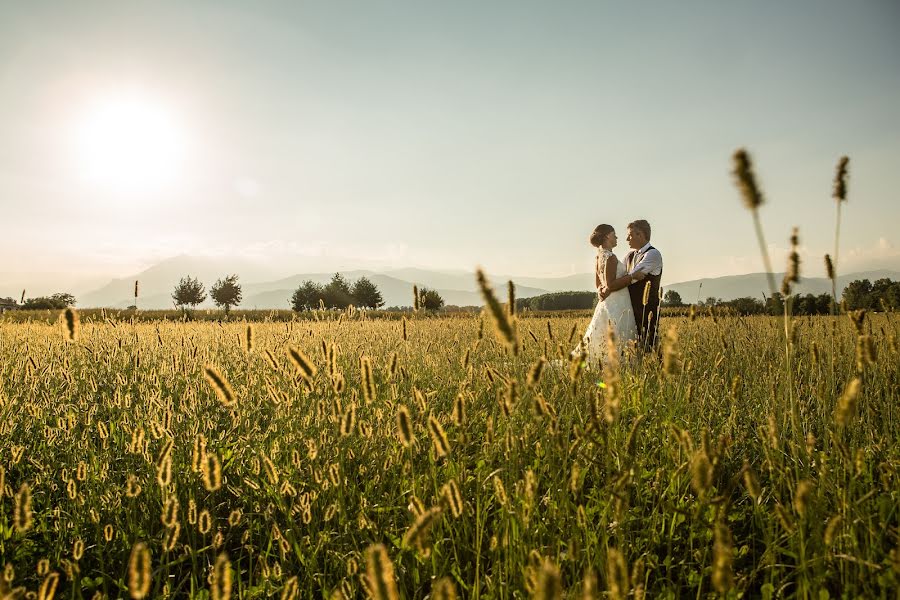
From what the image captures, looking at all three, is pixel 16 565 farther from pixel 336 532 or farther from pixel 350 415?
pixel 350 415

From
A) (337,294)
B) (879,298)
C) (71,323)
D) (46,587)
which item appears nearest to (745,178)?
(46,587)

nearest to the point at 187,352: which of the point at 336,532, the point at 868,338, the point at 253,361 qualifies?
the point at 253,361

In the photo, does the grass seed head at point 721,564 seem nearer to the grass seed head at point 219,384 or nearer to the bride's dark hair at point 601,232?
the grass seed head at point 219,384

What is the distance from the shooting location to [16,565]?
82.4 inches

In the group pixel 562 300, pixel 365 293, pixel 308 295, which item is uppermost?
pixel 365 293

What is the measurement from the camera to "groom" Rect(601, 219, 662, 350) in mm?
6656

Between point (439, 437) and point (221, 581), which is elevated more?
point (439, 437)

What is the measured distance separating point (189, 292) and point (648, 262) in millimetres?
80117

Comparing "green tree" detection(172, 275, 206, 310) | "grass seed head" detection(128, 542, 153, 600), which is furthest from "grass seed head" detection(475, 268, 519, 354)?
"green tree" detection(172, 275, 206, 310)

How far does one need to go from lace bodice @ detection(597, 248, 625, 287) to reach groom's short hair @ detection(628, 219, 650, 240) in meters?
0.48

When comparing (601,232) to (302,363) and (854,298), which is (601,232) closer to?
(854,298)

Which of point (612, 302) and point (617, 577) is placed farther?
point (612, 302)

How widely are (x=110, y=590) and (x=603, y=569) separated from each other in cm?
204

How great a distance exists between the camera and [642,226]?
709 centimetres
